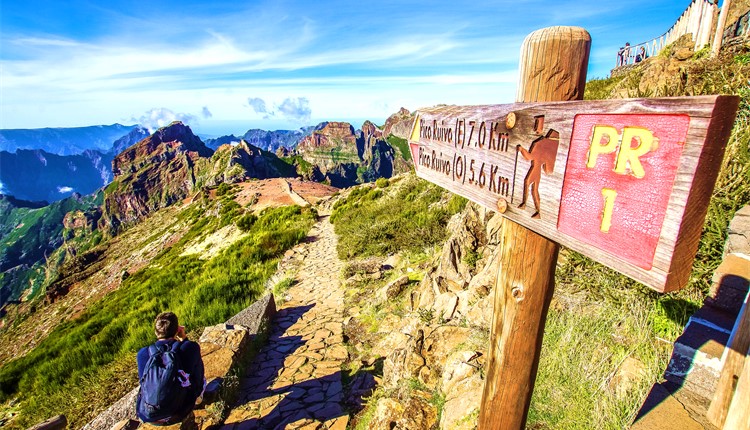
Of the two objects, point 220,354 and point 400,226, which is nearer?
point 220,354

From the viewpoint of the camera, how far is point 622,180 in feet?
3.17

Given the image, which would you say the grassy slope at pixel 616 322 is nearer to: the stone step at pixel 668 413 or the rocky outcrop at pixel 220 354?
the stone step at pixel 668 413

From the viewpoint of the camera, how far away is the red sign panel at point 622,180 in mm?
867

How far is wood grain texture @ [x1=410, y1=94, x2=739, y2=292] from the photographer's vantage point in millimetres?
807

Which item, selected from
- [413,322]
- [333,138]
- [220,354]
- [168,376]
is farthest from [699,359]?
[333,138]

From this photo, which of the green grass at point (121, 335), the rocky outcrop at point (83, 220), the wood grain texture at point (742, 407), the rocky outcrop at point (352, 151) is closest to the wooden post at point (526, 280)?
the wood grain texture at point (742, 407)

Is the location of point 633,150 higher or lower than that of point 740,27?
lower

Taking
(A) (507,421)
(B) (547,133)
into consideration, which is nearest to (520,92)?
(B) (547,133)

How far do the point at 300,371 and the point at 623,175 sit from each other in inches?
208

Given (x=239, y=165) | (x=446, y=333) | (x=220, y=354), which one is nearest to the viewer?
(x=446, y=333)

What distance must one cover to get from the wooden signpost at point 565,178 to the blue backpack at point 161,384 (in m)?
2.82

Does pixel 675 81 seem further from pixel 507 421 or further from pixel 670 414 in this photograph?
pixel 507 421

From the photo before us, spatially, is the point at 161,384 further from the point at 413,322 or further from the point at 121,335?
the point at 121,335

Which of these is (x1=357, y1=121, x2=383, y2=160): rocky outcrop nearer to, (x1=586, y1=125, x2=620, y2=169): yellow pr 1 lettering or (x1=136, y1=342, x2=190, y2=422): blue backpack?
(x1=136, y1=342, x2=190, y2=422): blue backpack
